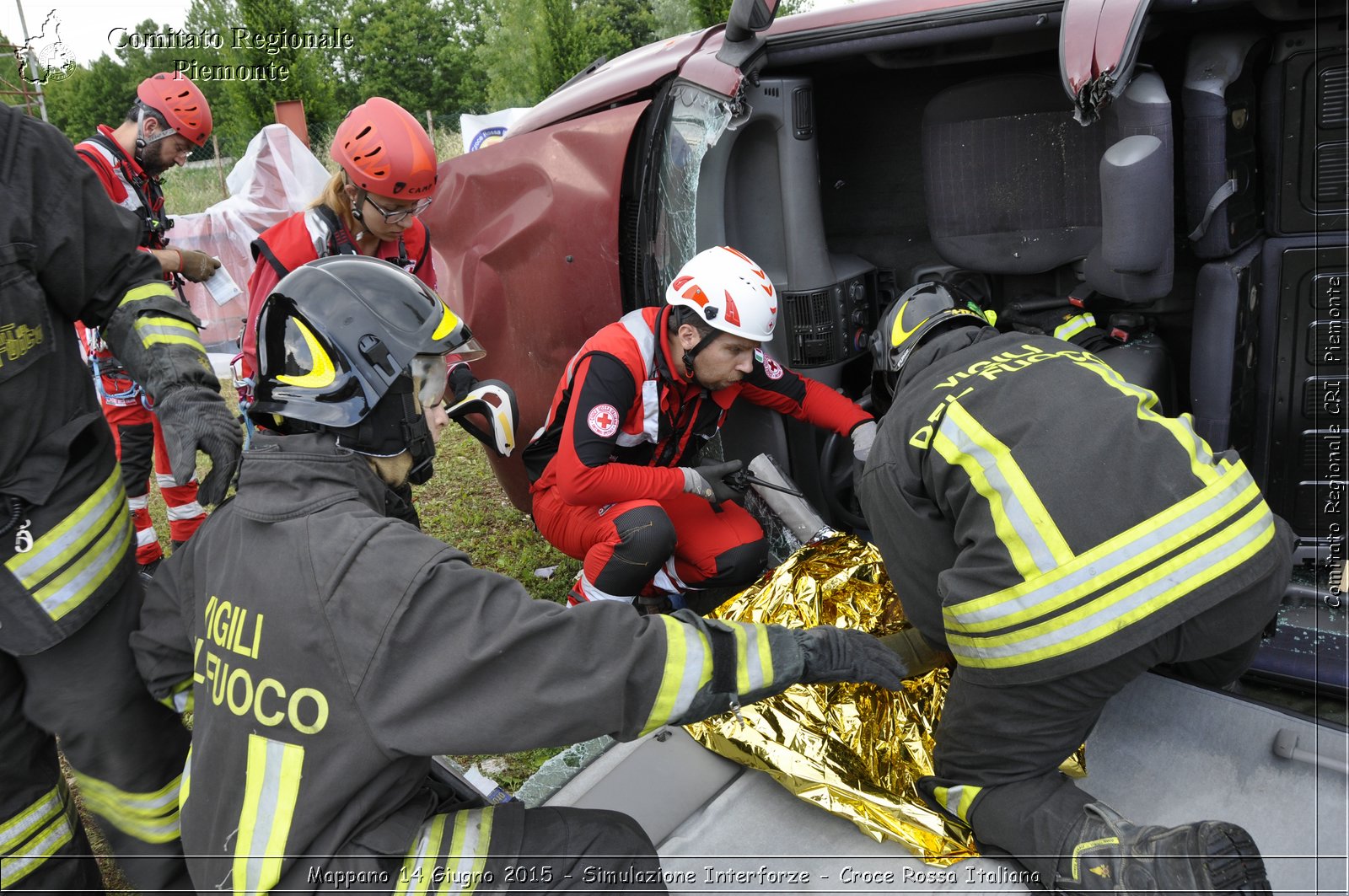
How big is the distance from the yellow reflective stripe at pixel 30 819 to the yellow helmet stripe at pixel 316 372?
1110 mm

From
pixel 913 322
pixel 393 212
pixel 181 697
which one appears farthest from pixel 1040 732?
pixel 393 212

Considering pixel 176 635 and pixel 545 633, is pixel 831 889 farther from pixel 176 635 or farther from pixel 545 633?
pixel 176 635

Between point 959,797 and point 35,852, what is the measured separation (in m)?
1.98

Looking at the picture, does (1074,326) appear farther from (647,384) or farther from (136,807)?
(136,807)

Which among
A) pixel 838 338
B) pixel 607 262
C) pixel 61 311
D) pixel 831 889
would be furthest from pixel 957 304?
pixel 61 311

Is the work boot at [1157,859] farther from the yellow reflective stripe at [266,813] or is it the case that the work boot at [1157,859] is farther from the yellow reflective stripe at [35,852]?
the yellow reflective stripe at [35,852]

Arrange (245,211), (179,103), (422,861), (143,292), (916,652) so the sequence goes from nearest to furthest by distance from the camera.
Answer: (422,861) < (143,292) < (916,652) < (179,103) < (245,211)

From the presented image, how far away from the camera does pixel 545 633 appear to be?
146 centimetres

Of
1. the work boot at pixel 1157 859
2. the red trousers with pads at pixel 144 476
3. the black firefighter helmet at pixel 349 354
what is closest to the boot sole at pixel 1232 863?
the work boot at pixel 1157 859

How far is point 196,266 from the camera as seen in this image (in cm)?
364

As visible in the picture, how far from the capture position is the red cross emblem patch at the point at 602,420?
2.98 meters

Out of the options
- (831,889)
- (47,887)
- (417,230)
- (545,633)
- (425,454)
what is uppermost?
(417,230)

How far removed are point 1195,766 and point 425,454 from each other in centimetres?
191

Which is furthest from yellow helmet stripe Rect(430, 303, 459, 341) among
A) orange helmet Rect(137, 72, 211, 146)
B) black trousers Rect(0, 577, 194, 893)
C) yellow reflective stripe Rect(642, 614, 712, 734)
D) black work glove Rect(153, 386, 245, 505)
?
orange helmet Rect(137, 72, 211, 146)
